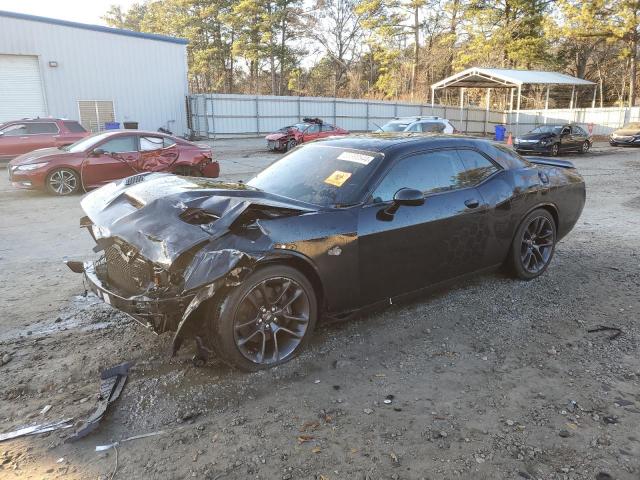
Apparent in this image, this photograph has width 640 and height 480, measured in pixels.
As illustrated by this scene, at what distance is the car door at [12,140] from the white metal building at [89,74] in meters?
10.4

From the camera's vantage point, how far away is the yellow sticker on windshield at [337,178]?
390cm

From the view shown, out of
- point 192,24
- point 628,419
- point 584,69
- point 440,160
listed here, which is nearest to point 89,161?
point 440,160

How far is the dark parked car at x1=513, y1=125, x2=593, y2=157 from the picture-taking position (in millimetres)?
20688

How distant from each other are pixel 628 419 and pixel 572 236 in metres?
4.65

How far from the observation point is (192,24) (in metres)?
45.1

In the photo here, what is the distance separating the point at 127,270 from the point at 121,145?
7.96 metres

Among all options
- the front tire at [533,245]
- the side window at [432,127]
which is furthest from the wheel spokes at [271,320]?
the side window at [432,127]

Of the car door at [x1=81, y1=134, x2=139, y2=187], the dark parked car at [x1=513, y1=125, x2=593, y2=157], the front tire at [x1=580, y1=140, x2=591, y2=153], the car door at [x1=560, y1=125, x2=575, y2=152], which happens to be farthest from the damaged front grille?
the front tire at [x1=580, y1=140, x2=591, y2=153]

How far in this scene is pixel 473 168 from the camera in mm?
4562

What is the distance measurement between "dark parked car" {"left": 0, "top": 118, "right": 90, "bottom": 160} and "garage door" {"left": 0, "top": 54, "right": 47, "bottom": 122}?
10.0 m

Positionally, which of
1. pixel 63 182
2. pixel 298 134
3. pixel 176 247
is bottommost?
pixel 63 182

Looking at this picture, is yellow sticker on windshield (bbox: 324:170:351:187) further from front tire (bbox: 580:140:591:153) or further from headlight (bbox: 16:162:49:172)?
front tire (bbox: 580:140:591:153)

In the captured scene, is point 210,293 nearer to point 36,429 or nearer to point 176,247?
point 176,247

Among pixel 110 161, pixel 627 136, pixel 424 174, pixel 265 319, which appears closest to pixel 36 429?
pixel 265 319
